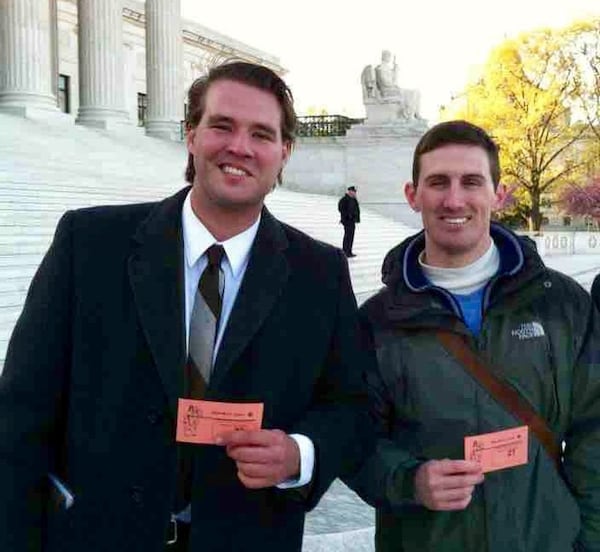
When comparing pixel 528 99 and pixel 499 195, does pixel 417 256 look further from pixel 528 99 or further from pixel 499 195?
pixel 528 99

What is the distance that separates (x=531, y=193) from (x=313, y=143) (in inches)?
648

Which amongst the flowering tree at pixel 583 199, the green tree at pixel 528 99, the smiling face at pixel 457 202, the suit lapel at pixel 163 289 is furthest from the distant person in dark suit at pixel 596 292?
the flowering tree at pixel 583 199

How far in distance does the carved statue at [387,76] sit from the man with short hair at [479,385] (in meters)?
26.7

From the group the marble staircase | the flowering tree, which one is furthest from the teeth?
the flowering tree

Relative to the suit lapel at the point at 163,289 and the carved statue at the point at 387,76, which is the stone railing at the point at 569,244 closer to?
the carved statue at the point at 387,76

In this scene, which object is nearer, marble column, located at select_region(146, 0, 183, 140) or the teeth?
the teeth

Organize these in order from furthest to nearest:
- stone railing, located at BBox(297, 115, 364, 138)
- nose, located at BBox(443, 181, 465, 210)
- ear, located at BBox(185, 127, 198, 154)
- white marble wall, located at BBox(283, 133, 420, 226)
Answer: stone railing, located at BBox(297, 115, 364, 138) → white marble wall, located at BBox(283, 133, 420, 226) → nose, located at BBox(443, 181, 465, 210) → ear, located at BBox(185, 127, 198, 154)

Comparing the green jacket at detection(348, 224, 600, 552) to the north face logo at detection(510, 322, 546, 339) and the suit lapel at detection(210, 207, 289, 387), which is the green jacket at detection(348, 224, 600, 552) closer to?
the north face logo at detection(510, 322, 546, 339)

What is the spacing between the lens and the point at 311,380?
2.41 m

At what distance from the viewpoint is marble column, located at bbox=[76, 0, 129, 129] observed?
28.5 m

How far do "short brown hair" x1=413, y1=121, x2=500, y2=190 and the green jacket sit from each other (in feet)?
1.22

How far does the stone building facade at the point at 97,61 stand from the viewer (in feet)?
83.0

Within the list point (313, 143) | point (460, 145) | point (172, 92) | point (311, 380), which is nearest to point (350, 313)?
point (311, 380)

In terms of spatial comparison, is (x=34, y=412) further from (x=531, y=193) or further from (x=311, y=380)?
(x=531, y=193)
